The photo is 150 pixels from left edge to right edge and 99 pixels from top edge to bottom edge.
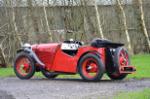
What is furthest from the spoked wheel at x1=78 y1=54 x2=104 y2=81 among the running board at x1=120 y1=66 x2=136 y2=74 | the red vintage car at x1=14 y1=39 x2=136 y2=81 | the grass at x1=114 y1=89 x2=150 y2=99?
the grass at x1=114 y1=89 x2=150 y2=99

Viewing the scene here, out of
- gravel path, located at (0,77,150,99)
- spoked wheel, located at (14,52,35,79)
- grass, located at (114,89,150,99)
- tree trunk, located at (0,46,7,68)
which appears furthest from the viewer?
tree trunk, located at (0,46,7,68)

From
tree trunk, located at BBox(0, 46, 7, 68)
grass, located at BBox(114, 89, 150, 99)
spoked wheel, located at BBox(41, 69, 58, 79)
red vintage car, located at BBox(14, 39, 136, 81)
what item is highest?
red vintage car, located at BBox(14, 39, 136, 81)

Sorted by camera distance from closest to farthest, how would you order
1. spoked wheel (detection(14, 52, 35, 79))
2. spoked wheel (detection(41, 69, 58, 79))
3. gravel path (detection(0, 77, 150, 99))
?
gravel path (detection(0, 77, 150, 99))
spoked wheel (detection(14, 52, 35, 79))
spoked wheel (detection(41, 69, 58, 79))

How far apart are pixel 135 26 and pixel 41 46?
24.7m

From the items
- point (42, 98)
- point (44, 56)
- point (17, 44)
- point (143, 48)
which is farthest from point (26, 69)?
point (143, 48)

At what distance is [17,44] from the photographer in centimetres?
3516

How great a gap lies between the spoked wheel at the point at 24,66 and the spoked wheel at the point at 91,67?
6.39 feet

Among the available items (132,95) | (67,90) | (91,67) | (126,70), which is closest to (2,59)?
(91,67)

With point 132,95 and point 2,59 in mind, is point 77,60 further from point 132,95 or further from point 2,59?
point 2,59

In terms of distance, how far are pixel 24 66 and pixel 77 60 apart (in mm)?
2148

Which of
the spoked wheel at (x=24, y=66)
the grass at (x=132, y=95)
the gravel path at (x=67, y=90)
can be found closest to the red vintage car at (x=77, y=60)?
the spoked wheel at (x=24, y=66)

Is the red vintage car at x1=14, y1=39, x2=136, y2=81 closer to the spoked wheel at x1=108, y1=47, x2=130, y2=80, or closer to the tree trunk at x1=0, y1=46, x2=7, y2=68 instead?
the spoked wheel at x1=108, y1=47, x2=130, y2=80

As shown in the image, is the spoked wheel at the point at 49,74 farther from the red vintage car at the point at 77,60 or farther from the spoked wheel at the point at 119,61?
the spoked wheel at the point at 119,61

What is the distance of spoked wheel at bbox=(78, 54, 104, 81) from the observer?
595 inches
